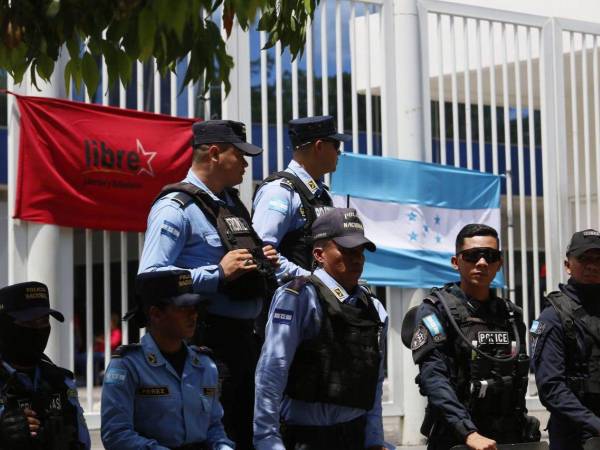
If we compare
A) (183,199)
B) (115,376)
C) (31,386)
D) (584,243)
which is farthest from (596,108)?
(31,386)

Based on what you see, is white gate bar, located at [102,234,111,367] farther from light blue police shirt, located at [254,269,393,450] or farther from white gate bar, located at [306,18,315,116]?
light blue police shirt, located at [254,269,393,450]

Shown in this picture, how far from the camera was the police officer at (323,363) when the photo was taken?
14.6 feet

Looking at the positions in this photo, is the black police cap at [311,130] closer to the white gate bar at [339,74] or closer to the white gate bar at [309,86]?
the white gate bar at [309,86]

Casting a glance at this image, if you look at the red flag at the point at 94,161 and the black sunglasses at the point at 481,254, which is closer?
the black sunglasses at the point at 481,254

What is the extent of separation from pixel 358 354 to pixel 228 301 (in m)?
0.79

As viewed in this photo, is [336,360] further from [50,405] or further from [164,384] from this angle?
[50,405]

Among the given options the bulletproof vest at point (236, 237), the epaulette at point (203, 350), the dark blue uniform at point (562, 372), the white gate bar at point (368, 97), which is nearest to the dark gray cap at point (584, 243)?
the dark blue uniform at point (562, 372)

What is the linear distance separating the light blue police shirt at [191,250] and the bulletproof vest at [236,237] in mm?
30

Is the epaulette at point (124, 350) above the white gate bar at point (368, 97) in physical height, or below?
below

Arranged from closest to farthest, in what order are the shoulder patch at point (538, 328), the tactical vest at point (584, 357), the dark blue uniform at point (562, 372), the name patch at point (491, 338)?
the name patch at point (491, 338) < the dark blue uniform at point (562, 372) < the tactical vest at point (584, 357) < the shoulder patch at point (538, 328)

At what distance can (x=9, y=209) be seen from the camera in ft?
22.4

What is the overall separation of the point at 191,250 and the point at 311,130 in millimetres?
1079

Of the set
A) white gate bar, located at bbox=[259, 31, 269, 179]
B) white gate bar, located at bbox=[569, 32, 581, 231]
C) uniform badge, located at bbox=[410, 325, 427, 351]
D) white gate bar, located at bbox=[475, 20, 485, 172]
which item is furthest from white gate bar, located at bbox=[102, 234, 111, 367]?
white gate bar, located at bbox=[569, 32, 581, 231]

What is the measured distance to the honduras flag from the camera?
7996 mm
